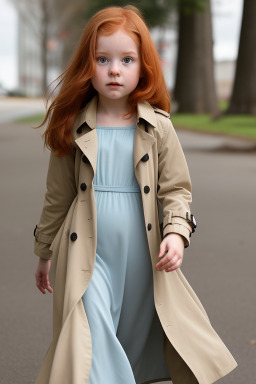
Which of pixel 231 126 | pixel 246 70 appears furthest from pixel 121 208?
pixel 246 70

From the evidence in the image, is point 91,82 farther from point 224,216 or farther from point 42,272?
point 224,216

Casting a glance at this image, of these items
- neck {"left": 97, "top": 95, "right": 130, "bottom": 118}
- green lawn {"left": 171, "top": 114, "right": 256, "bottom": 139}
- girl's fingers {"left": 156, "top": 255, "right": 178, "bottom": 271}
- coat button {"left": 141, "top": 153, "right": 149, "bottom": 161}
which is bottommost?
girl's fingers {"left": 156, "top": 255, "right": 178, "bottom": 271}

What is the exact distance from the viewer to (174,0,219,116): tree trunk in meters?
36.9

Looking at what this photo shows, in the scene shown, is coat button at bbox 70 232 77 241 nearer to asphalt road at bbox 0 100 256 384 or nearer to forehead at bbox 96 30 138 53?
forehead at bbox 96 30 138 53

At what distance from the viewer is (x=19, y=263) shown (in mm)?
6113

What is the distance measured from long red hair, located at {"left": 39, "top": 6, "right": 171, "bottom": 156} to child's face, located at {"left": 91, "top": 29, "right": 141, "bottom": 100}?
0.07ft

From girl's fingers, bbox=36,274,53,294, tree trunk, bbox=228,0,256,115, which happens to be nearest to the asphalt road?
girl's fingers, bbox=36,274,53,294

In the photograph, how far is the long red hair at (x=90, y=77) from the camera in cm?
275

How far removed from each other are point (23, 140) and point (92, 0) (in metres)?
19.1

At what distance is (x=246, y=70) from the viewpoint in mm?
29141

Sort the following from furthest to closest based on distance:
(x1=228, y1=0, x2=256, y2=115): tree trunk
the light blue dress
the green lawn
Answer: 1. (x1=228, y1=0, x2=256, y2=115): tree trunk
2. the green lawn
3. the light blue dress

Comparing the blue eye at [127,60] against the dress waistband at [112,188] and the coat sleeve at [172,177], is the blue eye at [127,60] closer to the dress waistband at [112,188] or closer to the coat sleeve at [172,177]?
the coat sleeve at [172,177]

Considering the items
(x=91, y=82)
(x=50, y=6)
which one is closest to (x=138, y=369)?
(x=91, y=82)

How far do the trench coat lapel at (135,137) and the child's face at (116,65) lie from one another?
8 centimetres
